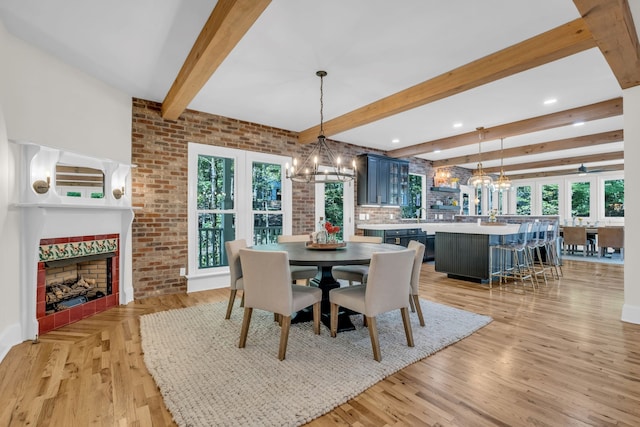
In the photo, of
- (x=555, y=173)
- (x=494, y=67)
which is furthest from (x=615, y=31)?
(x=555, y=173)

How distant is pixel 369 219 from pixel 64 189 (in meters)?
5.10

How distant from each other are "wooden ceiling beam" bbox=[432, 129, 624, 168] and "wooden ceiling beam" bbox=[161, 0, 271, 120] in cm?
618

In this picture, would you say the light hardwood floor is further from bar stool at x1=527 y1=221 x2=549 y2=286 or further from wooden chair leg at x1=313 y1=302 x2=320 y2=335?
bar stool at x1=527 y1=221 x2=549 y2=286

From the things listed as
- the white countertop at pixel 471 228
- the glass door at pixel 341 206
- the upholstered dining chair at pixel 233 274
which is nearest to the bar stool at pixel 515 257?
the white countertop at pixel 471 228

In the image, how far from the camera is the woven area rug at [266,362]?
1701 mm

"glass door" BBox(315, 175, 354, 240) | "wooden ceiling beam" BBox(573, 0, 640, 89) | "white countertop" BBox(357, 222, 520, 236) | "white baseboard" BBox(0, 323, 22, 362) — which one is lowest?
"white baseboard" BBox(0, 323, 22, 362)

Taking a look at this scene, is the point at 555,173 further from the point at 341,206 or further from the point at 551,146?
the point at 341,206

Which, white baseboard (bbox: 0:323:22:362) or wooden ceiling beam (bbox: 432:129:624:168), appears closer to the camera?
white baseboard (bbox: 0:323:22:362)

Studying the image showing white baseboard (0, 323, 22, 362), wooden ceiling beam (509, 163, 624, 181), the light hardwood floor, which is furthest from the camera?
wooden ceiling beam (509, 163, 624, 181)

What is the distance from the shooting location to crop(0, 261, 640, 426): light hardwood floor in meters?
1.64

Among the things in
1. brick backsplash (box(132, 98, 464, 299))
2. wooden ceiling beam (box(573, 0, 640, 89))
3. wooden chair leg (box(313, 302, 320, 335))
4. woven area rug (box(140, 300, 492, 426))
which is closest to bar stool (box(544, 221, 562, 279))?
woven area rug (box(140, 300, 492, 426))

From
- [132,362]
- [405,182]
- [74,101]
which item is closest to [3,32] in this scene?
[74,101]

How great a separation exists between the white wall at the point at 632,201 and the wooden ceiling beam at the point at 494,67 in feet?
4.05

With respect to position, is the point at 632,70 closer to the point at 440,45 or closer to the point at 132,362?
the point at 440,45
